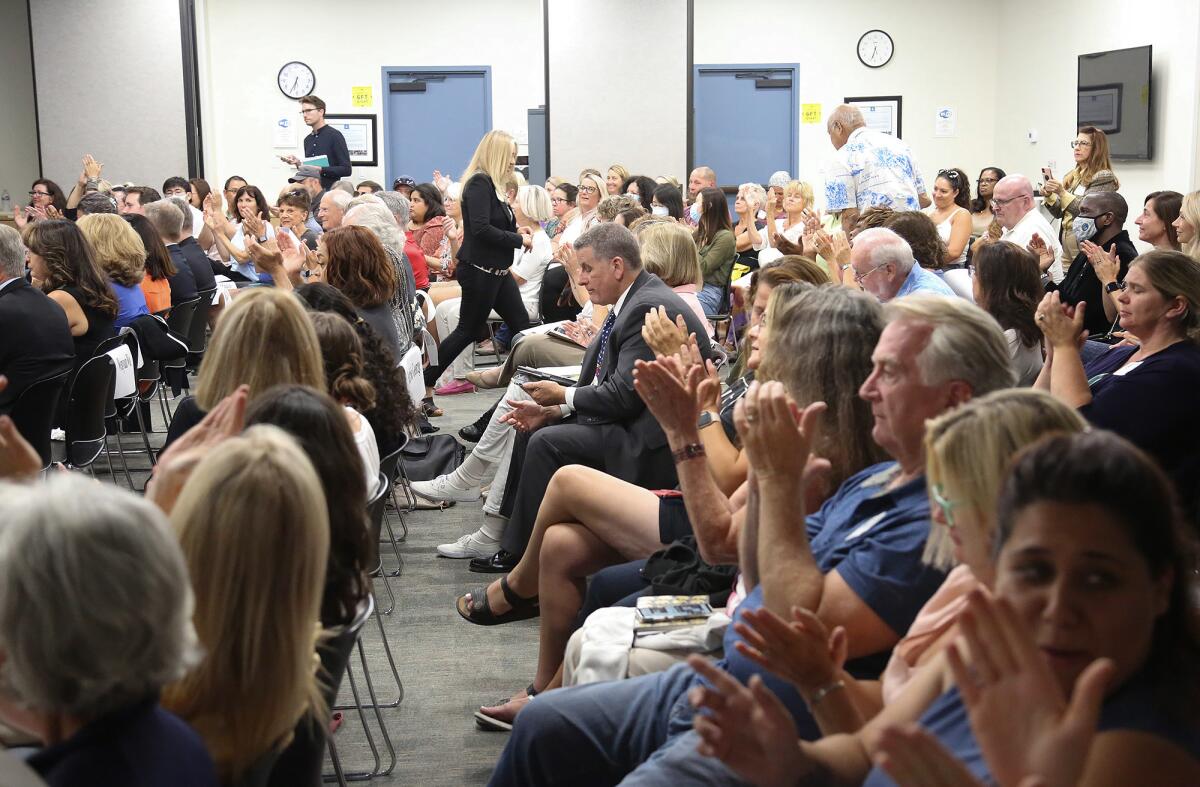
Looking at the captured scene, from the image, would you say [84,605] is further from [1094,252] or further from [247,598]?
[1094,252]

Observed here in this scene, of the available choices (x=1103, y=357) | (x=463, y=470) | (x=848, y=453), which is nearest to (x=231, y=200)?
(x=463, y=470)

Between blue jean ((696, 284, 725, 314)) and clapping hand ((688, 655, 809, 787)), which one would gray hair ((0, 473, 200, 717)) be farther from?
blue jean ((696, 284, 725, 314))

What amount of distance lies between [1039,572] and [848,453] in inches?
47.5

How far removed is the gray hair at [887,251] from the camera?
434 cm

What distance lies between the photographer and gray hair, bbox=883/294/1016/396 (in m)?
2.19

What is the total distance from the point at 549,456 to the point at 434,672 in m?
0.82

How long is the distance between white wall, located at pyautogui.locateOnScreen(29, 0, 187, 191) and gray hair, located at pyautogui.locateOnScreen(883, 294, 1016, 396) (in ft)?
39.9

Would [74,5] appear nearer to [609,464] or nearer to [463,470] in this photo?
[463,470]

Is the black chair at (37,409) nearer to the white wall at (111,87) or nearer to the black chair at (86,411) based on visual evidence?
the black chair at (86,411)

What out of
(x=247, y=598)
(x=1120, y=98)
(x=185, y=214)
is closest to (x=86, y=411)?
(x=185, y=214)

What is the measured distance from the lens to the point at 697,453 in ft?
9.16

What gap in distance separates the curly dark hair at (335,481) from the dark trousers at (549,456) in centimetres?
193

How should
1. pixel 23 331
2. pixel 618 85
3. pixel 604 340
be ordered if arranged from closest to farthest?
pixel 604 340, pixel 23 331, pixel 618 85

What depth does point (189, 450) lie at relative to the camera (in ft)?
7.11
